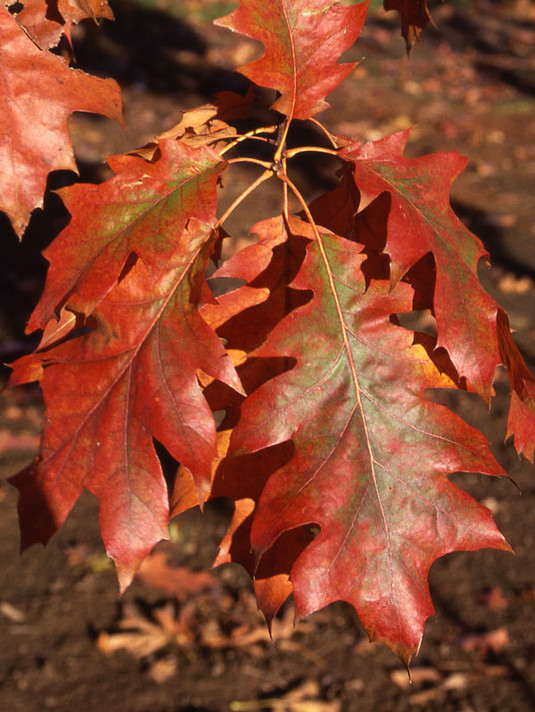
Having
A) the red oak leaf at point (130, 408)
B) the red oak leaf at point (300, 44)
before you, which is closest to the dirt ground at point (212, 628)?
the red oak leaf at point (130, 408)

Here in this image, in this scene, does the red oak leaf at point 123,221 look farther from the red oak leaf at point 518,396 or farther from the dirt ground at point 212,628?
the dirt ground at point 212,628

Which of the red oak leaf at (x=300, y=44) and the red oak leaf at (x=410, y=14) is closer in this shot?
the red oak leaf at (x=300, y=44)

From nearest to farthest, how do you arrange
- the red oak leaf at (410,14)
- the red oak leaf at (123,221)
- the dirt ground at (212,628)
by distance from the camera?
the red oak leaf at (123,221)
the red oak leaf at (410,14)
the dirt ground at (212,628)

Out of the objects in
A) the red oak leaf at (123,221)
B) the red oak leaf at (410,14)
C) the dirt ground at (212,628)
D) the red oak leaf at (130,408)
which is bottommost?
the dirt ground at (212,628)

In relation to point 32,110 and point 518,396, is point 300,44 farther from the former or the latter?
point 518,396

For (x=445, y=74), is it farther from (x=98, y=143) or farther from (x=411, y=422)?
(x=411, y=422)

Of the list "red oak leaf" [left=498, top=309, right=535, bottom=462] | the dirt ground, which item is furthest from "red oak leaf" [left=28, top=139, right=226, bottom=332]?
the dirt ground

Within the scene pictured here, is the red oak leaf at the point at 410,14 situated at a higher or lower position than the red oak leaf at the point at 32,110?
higher

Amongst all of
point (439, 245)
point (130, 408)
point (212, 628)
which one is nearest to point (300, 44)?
point (439, 245)
